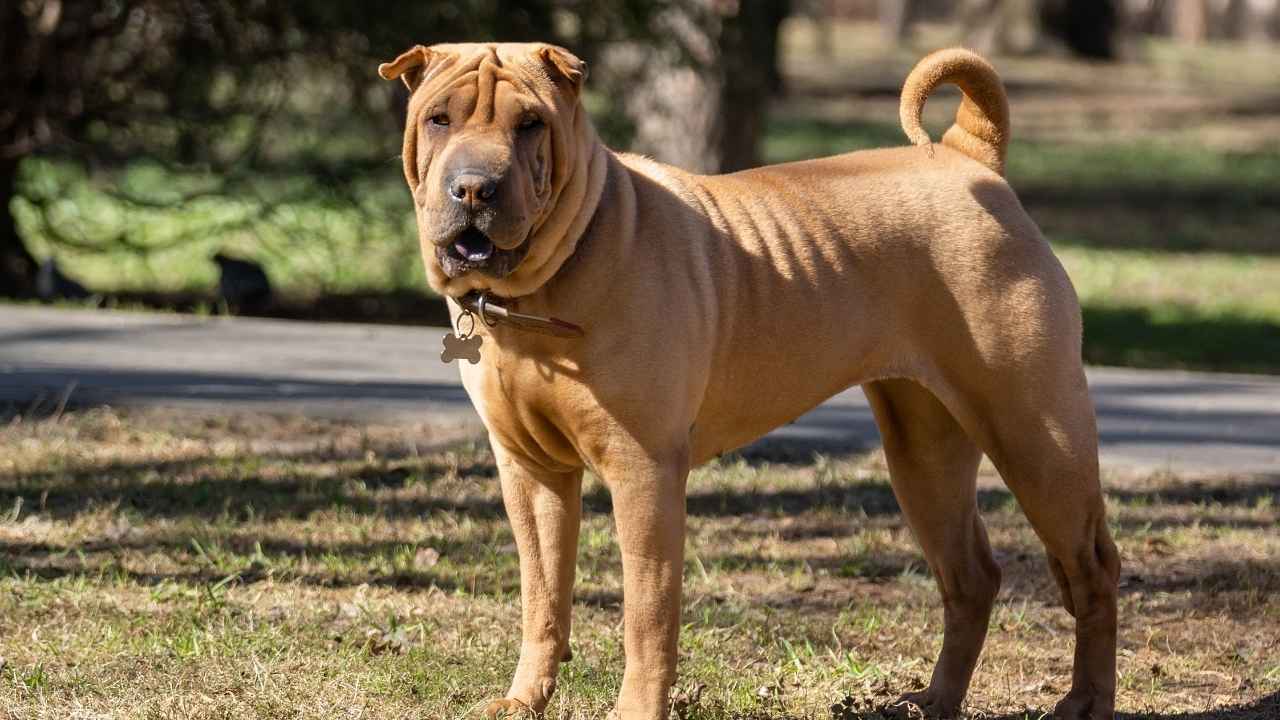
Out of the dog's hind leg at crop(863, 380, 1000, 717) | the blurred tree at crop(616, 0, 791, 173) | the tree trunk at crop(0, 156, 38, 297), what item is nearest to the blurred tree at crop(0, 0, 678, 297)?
the tree trunk at crop(0, 156, 38, 297)

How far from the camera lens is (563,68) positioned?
391 centimetres

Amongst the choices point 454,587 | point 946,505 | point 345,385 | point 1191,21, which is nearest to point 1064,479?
point 946,505

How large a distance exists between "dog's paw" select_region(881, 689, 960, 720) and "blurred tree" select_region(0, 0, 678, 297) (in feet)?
21.7

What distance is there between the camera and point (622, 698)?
13.5ft

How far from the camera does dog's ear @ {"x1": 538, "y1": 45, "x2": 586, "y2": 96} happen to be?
12.8 feet

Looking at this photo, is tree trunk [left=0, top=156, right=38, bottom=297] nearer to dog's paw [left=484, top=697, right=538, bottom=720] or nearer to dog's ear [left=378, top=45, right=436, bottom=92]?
dog's paw [left=484, top=697, right=538, bottom=720]

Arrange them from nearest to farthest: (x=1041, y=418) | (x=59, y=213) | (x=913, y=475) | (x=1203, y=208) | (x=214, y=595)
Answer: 1. (x=1041, y=418)
2. (x=913, y=475)
3. (x=214, y=595)
4. (x=59, y=213)
5. (x=1203, y=208)

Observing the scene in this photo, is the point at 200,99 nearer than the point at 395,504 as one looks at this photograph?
No

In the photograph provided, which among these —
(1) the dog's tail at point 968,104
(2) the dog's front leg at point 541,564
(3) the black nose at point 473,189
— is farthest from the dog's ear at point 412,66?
(1) the dog's tail at point 968,104

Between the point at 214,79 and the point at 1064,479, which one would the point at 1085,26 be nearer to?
the point at 214,79

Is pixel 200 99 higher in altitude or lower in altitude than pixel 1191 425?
higher

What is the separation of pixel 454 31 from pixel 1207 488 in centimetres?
539

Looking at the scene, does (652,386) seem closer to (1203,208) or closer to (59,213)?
(59,213)

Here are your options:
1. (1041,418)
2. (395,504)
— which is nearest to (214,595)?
(395,504)
